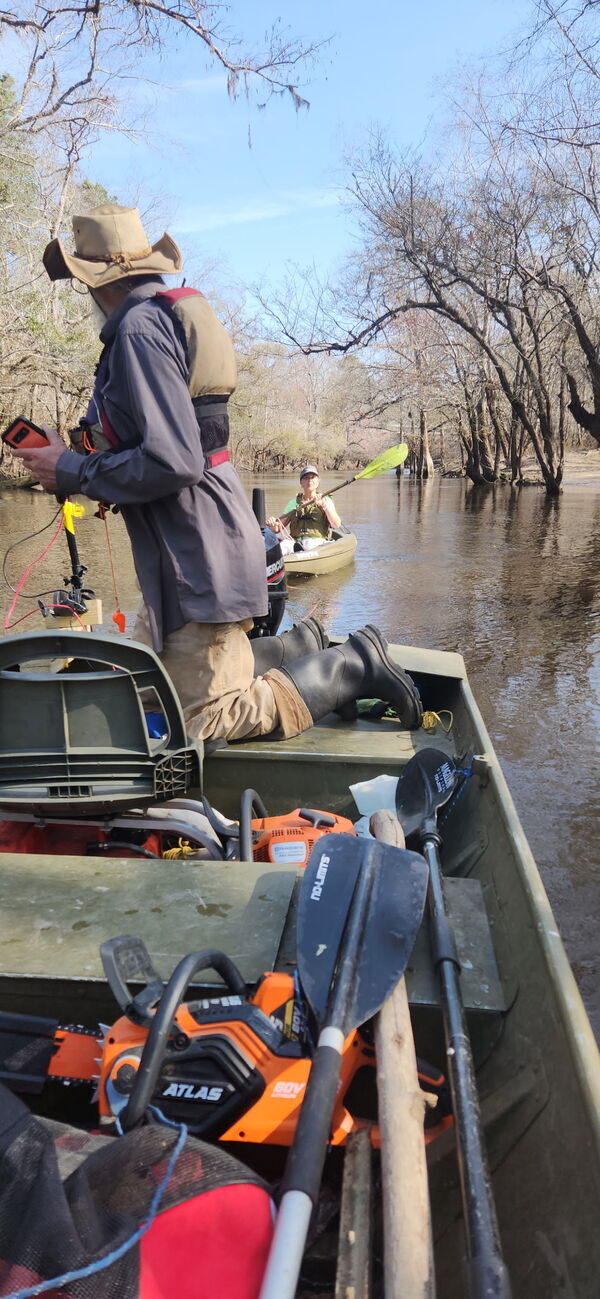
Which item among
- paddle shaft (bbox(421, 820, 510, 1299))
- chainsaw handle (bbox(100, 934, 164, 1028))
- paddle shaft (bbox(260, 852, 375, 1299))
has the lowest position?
paddle shaft (bbox(421, 820, 510, 1299))

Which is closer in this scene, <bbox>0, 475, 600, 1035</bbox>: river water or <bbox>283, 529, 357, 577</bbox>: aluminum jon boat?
<bbox>0, 475, 600, 1035</bbox>: river water

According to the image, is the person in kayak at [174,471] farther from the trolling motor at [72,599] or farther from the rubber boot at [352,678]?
the trolling motor at [72,599]

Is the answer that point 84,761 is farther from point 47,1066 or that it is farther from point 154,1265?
point 154,1265

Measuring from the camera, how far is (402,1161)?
1293mm

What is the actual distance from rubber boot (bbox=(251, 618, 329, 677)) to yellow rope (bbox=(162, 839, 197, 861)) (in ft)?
3.41

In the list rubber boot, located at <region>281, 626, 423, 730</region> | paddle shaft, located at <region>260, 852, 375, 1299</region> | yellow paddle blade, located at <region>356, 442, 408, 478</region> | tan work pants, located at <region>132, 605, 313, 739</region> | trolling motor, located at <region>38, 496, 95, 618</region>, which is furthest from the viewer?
yellow paddle blade, located at <region>356, 442, 408, 478</region>

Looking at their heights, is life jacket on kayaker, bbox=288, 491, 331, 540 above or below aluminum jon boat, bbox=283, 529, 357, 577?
above

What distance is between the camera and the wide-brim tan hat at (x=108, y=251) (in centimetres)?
296

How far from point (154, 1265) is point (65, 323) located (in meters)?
30.3

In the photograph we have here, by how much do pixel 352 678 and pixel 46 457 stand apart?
154 cm

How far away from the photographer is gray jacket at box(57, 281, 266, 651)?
2.73m

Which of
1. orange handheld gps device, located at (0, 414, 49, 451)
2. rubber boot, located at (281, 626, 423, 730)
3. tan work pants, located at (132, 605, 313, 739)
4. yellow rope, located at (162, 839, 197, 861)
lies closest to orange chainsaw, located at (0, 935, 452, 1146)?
yellow rope, located at (162, 839, 197, 861)

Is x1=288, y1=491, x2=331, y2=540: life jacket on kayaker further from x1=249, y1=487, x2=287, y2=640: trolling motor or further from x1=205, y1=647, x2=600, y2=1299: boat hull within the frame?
x1=205, y1=647, x2=600, y2=1299: boat hull

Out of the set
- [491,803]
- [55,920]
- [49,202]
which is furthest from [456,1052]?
[49,202]
